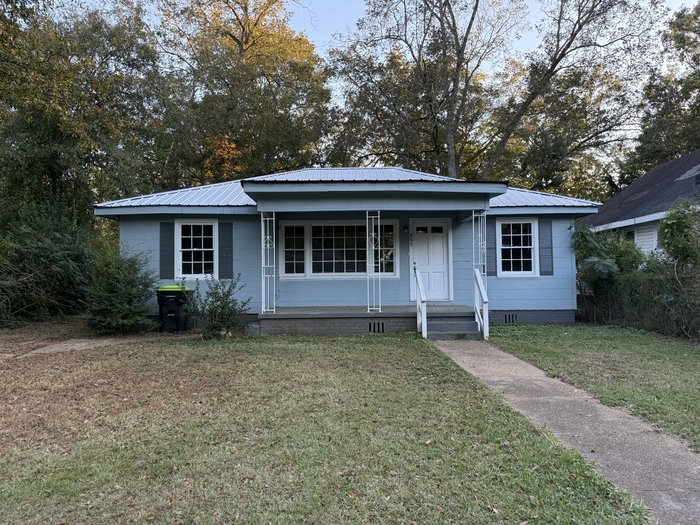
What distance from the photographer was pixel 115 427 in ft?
12.8

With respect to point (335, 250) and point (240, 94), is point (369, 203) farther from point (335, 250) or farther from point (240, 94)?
point (240, 94)

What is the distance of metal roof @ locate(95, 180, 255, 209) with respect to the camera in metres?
9.62

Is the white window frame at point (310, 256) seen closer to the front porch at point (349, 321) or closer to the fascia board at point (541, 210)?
the front porch at point (349, 321)

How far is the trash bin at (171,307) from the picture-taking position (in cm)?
920

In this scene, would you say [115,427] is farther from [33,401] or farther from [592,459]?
[592,459]

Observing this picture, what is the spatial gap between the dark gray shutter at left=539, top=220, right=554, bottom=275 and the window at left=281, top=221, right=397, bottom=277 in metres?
3.69

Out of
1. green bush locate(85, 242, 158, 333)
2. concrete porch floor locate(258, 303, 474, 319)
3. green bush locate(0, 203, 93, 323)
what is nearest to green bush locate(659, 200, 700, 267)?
concrete porch floor locate(258, 303, 474, 319)

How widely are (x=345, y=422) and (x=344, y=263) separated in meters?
6.59

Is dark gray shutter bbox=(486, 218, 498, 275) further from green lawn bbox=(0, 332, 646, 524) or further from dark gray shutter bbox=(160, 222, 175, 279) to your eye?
dark gray shutter bbox=(160, 222, 175, 279)

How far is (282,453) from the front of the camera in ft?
10.8

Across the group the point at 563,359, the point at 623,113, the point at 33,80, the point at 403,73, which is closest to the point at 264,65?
the point at 403,73

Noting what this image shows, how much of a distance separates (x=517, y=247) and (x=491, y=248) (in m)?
0.67

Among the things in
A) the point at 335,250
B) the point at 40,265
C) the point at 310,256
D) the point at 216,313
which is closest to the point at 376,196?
the point at 335,250

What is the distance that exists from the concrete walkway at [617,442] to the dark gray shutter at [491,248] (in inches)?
196
